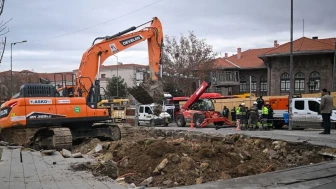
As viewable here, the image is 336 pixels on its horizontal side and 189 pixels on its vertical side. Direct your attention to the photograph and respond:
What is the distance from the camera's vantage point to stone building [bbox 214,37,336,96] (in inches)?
1908

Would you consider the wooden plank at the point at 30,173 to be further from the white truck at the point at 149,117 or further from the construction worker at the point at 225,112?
the construction worker at the point at 225,112

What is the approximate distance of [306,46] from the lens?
1960 inches

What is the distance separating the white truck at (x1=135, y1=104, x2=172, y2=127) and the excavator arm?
11011mm

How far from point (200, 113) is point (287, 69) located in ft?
92.8

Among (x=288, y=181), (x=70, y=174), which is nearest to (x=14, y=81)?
(x=70, y=174)

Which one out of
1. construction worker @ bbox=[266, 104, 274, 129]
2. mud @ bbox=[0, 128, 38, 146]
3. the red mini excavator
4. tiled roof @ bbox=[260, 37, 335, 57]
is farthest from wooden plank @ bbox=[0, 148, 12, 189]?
tiled roof @ bbox=[260, 37, 335, 57]

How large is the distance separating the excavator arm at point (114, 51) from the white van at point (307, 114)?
9.81m

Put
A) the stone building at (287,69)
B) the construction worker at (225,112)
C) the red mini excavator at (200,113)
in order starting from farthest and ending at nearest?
the stone building at (287,69) < the construction worker at (225,112) < the red mini excavator at (200,113)

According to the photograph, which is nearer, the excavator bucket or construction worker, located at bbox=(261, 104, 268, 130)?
the excavator bucket

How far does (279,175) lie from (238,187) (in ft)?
4.97

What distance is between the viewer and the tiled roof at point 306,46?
157 feet

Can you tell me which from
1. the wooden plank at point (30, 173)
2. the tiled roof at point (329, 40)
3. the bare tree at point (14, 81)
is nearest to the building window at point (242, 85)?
the tiled roof at point (329, 40)

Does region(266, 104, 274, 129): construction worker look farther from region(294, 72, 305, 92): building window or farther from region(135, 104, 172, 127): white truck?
region(294, 72, 305, 92): building window

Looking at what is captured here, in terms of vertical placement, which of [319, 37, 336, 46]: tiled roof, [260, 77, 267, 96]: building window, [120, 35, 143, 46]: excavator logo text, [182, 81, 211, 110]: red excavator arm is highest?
[319, 37, 336, 46]: tiled roof
